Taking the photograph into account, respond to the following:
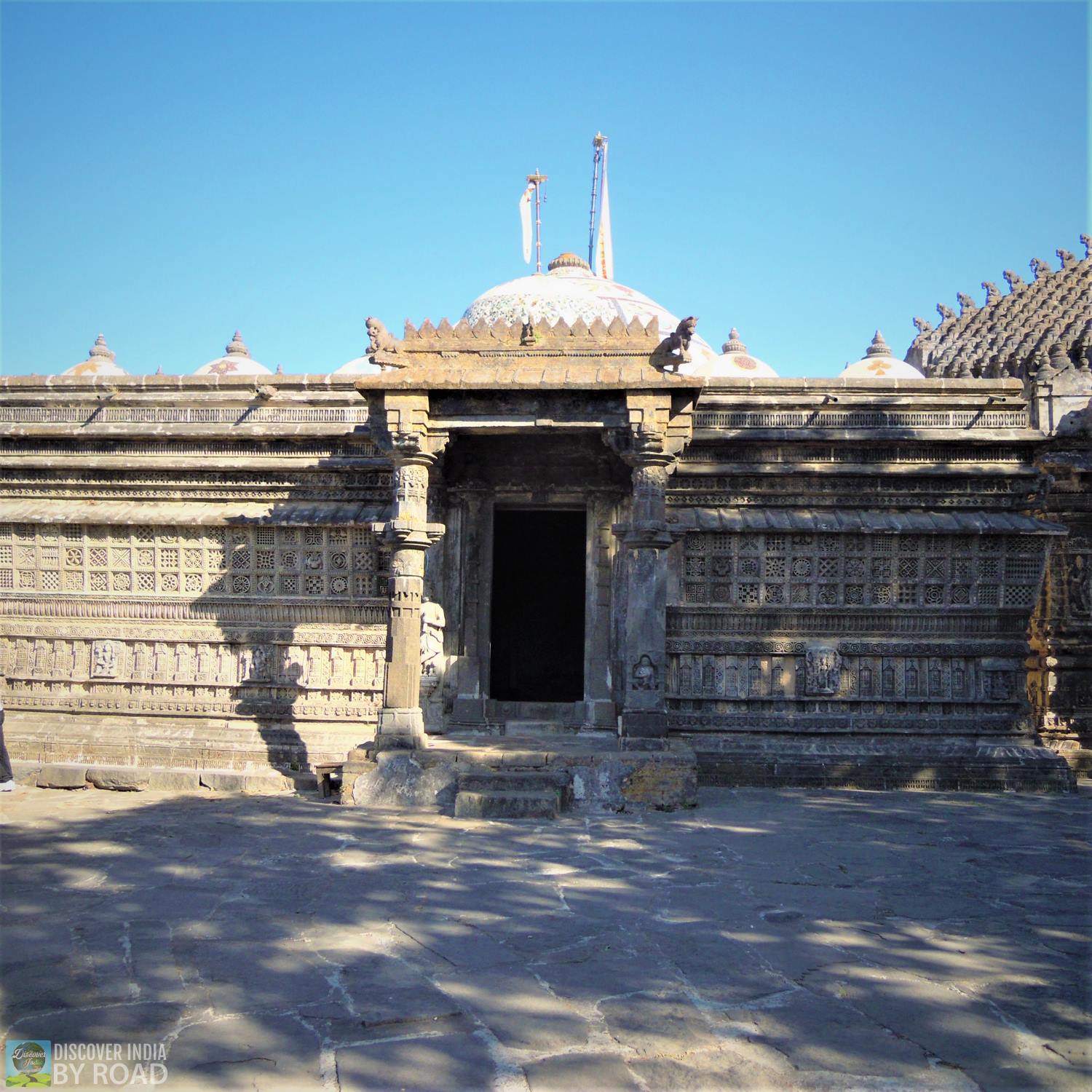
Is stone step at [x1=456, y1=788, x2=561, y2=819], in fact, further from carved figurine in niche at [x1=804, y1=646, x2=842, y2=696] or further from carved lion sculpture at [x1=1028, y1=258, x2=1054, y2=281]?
carved lion sculpture at [x1=1028, y1=258, x2=1054, y2=281]

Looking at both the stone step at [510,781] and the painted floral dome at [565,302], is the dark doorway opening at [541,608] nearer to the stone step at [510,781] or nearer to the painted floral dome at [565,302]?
the painted floral dome at [565,302]

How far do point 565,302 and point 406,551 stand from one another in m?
7.80

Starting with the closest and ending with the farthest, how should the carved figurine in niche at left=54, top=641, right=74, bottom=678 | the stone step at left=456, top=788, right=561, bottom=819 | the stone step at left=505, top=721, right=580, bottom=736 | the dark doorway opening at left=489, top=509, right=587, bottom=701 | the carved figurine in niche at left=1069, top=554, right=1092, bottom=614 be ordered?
1. the stone step at left=456, top=788, right=561, bottom=819
2. the stone step at left=505, top=721, right=580, bottom=736
3. the carved figurine in niche at left=54, top=641, right=74, bottom=678
4. the carved figurine in niche at left=1069, top=554, right=1092, bottom=614
5. the dark doorway opening at left=489, top=509, right=587, bottom=701

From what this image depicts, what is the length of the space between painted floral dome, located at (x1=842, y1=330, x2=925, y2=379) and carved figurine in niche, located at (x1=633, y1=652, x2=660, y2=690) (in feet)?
34.1

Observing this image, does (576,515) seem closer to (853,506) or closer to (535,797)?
(853,506)

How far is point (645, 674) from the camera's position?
891 cm

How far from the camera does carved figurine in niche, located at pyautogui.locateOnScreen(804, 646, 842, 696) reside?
1034 centimetres

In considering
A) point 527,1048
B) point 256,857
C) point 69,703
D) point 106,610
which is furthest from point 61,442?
point 527,1048

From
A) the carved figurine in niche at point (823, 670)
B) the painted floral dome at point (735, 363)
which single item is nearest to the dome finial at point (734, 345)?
the painted floral dome at point (735, 363)

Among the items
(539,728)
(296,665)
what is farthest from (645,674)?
(296,665)

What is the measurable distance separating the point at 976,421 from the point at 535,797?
6.58 m

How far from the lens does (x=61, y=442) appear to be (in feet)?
37.8

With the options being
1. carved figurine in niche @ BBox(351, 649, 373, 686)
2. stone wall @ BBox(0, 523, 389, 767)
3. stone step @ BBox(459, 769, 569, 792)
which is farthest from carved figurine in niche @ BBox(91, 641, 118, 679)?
stone step @ BBox(459, 769, 569, 792)

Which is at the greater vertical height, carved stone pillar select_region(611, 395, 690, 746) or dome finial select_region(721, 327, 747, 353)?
dome finial select_region(721, 327, 747, 353)
